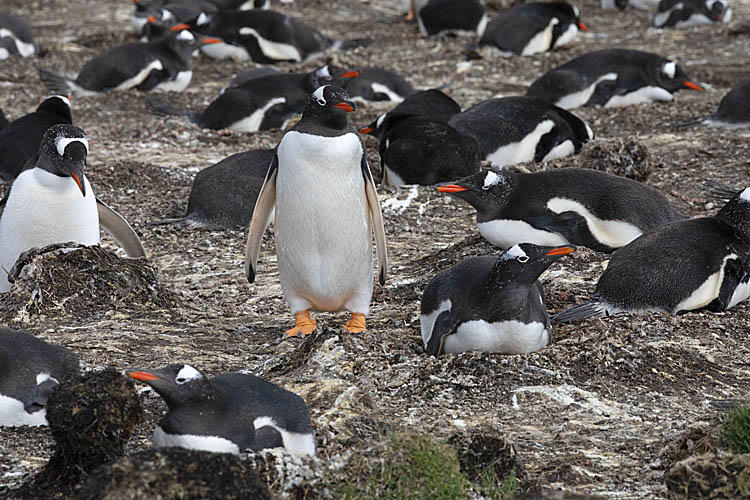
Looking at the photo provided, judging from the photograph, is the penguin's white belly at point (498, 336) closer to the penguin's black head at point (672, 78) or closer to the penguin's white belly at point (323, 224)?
the penguin's white belly at point (323, 224)

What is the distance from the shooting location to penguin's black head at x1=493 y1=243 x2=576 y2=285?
14.5 feet

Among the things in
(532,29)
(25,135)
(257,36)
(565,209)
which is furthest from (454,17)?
(565,209)

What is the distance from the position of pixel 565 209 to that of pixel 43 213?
9.28 feet

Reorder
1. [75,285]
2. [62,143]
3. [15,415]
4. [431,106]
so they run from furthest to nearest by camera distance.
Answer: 1. [431,106]
2. [62,143]
3. [75,285]
4. [15,415]

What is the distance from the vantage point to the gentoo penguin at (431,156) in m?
7.74

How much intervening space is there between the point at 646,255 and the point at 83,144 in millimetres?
2962

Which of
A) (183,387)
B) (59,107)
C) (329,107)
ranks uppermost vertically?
(329,107)

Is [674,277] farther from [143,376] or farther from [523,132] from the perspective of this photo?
[523,132]

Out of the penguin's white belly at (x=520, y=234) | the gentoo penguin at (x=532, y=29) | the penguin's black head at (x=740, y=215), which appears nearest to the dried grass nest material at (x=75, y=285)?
the penguin's white belly at (x=520, y=234)

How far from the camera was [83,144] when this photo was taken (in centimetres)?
575

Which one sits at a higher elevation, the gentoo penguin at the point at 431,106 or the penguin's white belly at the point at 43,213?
the penguin's white belly at the point at 43,213

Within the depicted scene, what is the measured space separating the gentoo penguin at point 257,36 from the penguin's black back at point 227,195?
5736 mm

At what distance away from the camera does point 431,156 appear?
7.75 metres

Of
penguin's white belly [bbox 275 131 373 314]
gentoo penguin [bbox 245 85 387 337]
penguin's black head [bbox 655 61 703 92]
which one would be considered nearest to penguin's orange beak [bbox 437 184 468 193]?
gentoo penguin [bbox 245 85 387 337]
